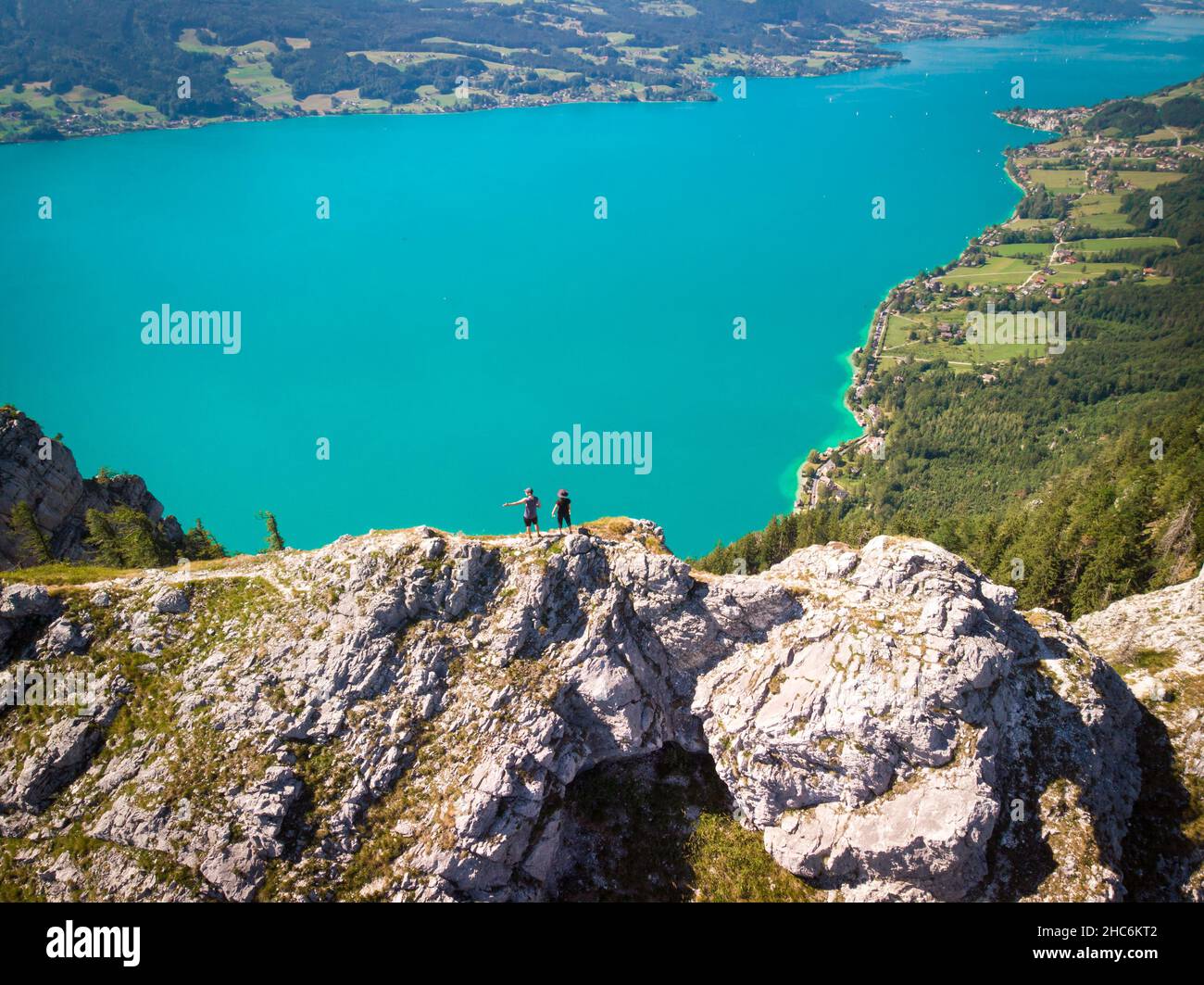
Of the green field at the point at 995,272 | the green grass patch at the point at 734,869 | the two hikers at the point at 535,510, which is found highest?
the green field at the point at 995,272

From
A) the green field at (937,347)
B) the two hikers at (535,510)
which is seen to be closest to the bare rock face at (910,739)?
the two hikers at (535,510)

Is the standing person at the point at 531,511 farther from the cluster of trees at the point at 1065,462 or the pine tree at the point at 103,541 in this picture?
the cluster of trees at the point at 1065,462

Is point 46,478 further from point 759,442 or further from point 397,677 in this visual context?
point 759,442

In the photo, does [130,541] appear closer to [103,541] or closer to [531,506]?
[103,541]

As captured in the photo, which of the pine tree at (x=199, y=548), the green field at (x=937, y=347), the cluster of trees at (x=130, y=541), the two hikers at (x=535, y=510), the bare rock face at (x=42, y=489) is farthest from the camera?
the green field at (x=937, y=347)

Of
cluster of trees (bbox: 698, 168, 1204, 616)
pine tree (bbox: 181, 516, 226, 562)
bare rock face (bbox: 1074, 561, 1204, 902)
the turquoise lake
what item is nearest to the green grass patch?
bare rock face (bbox: 1074, 561, 1204, 902)
